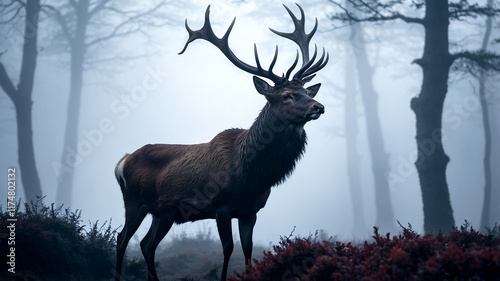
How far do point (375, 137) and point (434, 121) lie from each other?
47.0 ft

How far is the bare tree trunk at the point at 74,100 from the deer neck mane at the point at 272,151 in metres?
16.9

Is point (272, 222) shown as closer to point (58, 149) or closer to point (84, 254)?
point (58, 149)

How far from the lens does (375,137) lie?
83.2ft

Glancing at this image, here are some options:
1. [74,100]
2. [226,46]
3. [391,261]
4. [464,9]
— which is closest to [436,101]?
[464,9]

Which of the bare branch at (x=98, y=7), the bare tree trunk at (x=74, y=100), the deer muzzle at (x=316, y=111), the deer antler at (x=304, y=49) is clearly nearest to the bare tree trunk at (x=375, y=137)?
the bare branch at (x=98, y=7)

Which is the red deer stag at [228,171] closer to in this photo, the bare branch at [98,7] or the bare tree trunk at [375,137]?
the bare branch at [98,7]

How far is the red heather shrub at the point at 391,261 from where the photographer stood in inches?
132

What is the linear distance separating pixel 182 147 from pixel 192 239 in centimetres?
709

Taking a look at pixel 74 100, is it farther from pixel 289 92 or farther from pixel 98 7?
pixel 289 92

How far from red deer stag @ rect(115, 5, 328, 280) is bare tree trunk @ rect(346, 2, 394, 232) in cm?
1744

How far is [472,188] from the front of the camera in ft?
147

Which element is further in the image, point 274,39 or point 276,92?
point 274,39

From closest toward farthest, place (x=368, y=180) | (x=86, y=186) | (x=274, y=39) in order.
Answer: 1. (x=274, y=39)
2. (x=368, y=180)
3. (x=86, y=186)

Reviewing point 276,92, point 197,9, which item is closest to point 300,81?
point 276,92
